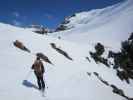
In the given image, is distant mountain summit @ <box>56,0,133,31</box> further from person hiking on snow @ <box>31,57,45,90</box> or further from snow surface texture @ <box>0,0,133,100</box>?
person hiking on snow @ <box>31,57,45,90</box>

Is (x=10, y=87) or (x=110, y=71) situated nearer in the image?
(x=10, y=87)

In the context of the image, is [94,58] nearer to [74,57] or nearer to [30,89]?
[74,57]

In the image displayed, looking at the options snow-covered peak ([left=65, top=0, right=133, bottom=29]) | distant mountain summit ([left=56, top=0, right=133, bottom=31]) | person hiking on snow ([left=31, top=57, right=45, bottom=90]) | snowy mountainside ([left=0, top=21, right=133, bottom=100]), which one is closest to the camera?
person hiking on snow ([left=31, top=57, right=45, bottom=90])

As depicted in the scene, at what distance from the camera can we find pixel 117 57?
160ft

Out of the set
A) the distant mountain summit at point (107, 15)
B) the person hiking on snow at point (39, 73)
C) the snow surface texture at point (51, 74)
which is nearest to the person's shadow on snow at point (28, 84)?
the snow surface texture at point (51, 74)

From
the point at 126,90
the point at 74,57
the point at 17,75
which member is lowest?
the point at 126,90

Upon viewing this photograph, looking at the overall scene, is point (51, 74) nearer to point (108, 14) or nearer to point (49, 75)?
point (49, 75)

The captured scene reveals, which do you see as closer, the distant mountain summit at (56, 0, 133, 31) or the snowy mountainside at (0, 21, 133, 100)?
the snowy mountainside at (0, 21, 133, 100)

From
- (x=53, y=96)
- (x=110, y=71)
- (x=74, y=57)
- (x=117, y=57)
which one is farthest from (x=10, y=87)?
(x=117, y=57)

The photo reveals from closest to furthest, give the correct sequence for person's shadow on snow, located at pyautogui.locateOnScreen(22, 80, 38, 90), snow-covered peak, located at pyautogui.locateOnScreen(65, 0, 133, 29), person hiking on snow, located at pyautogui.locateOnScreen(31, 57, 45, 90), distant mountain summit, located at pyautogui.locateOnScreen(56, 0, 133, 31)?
1. person hiking on snow, located at pyautogui.locateOnScreen(31, 57, 45, 90)
2. person's shadow on snow, located at pyautogui.locateOnScreen(22, 80, 38, 90)
3. distant mountain summit, located at pyautogui.locateOnScreen(56, 0, 133, 31)
4. snow-covered peak, located at pyautogui.locateOnScreen(65, 0, 133, 29)

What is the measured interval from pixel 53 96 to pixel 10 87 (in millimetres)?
3191

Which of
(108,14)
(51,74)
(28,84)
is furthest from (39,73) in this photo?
(108,14)

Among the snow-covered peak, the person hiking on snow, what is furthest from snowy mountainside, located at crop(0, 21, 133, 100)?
the snow-covered peak

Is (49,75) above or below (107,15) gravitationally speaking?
below
